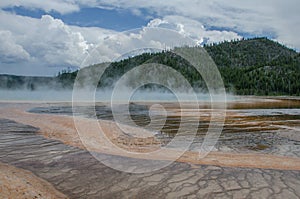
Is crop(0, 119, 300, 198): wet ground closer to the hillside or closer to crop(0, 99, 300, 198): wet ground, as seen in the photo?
crop(0, 99, 300, 198): wet ground

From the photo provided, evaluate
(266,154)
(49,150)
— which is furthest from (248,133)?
(49,150)

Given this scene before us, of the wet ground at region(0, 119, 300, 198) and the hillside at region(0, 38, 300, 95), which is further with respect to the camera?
the hillside at region(0, 38, 300, 95)

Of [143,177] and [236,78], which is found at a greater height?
[236,78]

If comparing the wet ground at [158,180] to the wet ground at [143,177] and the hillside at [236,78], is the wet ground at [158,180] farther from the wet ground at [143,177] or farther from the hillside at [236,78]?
the hillside at [236,78]

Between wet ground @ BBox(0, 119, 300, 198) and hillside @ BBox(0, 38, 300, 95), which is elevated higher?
Result: hillside @ BBox(0, 38, 300, 95)

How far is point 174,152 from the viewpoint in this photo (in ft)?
37.8

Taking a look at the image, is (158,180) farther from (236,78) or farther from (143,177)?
(236,78)

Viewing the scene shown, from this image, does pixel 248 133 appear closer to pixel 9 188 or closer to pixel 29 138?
pixel 29 138

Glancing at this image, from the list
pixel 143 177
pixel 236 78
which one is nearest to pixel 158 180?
pixel 143 177

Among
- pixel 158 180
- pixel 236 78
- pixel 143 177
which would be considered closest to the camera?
pixel 158 180

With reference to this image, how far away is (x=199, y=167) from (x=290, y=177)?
2.59 m

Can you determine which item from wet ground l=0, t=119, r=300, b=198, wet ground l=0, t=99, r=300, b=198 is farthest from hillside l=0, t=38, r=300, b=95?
wet ground l=0, t=119, r=300, b=198

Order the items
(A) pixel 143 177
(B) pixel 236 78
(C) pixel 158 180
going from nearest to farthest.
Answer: (C) pixel 158 180, (A) pixel 143 177, (B) pixel 236 78

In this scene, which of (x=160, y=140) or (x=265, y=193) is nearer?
(x=265, y=193)
